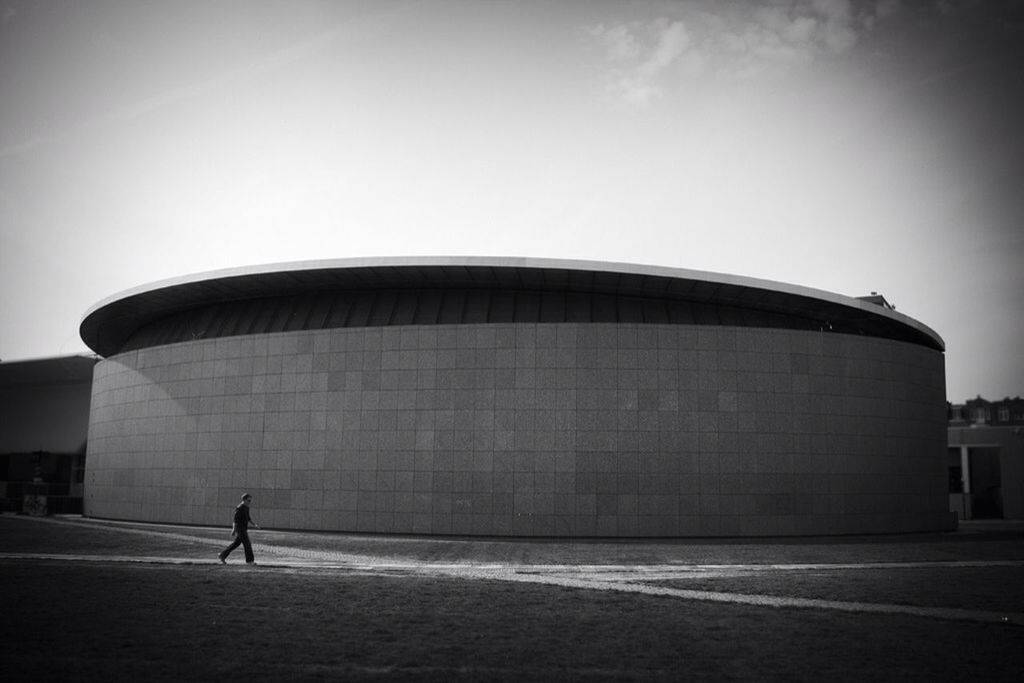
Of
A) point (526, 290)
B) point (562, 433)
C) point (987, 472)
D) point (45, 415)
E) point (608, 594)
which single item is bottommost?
point (608, 594)

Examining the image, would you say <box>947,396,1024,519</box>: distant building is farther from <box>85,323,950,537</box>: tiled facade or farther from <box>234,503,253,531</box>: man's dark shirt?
<box>234,503,253,531</box>: man's dark shirt

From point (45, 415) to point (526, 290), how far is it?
180ft

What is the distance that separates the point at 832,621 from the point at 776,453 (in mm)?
19293

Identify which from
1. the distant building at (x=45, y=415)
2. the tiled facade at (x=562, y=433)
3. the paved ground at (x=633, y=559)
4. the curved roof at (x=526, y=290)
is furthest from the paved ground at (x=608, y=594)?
the distant building at (x=45, y=415)

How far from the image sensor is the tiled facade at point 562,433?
29.1m

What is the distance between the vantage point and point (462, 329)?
99.9ft

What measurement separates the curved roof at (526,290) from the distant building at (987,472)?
1833 centimetres

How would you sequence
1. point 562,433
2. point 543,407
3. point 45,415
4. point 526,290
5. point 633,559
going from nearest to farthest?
point 633,559, point 562,433, point 543,407, point 526,290, point 45,415

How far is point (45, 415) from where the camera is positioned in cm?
6769

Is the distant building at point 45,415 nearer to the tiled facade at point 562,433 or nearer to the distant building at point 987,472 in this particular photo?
the tiled facade at point 562,433

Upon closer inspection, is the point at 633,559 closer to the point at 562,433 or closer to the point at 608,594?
the point at 608,594

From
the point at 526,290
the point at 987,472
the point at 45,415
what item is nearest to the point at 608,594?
the point at 526,290

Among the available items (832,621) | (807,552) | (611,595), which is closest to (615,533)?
(807,552)

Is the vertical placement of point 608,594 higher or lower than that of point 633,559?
higher
